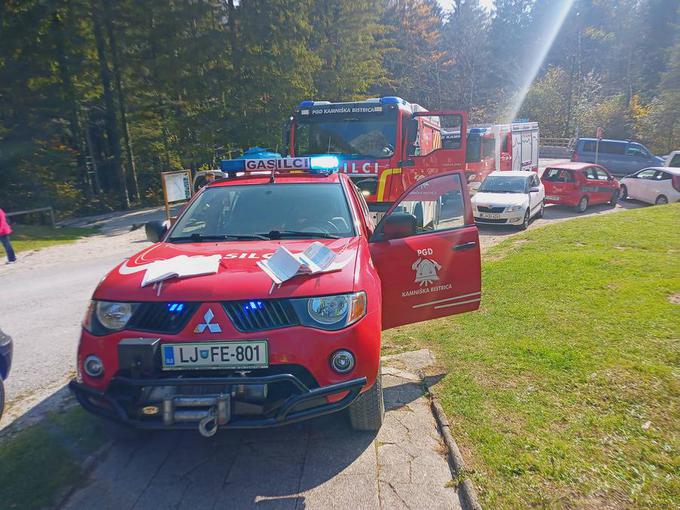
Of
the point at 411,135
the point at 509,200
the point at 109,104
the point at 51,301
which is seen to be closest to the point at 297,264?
the point at 51,301

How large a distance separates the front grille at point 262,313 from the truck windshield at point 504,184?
12.8 meters

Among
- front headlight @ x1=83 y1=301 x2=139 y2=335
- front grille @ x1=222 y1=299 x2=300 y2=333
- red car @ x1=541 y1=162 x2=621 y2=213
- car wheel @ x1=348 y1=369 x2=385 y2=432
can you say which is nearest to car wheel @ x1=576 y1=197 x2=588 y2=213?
red car @ x1=541 y1=162 x2=621 y2=213

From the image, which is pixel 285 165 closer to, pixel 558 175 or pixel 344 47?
pixel 558 175

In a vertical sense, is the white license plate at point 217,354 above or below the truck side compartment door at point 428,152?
below

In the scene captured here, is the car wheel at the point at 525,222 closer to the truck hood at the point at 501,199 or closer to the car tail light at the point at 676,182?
the truck hood at the point at 501,199

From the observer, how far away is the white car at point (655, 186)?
53.5 feet

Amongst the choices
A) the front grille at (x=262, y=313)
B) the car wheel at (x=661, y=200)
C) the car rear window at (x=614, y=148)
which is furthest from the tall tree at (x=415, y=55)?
the front grille at (x=262, y=313)

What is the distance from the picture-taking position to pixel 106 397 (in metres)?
2.92

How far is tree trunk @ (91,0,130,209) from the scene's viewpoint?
19.3 m

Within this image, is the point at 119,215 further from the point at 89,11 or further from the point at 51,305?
the point at 51,305

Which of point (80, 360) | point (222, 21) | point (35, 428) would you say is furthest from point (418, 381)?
point (222, 21)

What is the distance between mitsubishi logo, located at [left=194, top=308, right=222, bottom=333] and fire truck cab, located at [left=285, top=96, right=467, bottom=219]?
7.06m

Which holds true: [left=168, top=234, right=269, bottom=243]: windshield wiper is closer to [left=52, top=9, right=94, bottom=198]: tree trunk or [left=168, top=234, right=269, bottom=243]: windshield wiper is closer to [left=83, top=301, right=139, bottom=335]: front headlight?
[left=83, top=301, right=139, bottom=335]: front headlight

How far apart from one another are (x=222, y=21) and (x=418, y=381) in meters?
21.7
